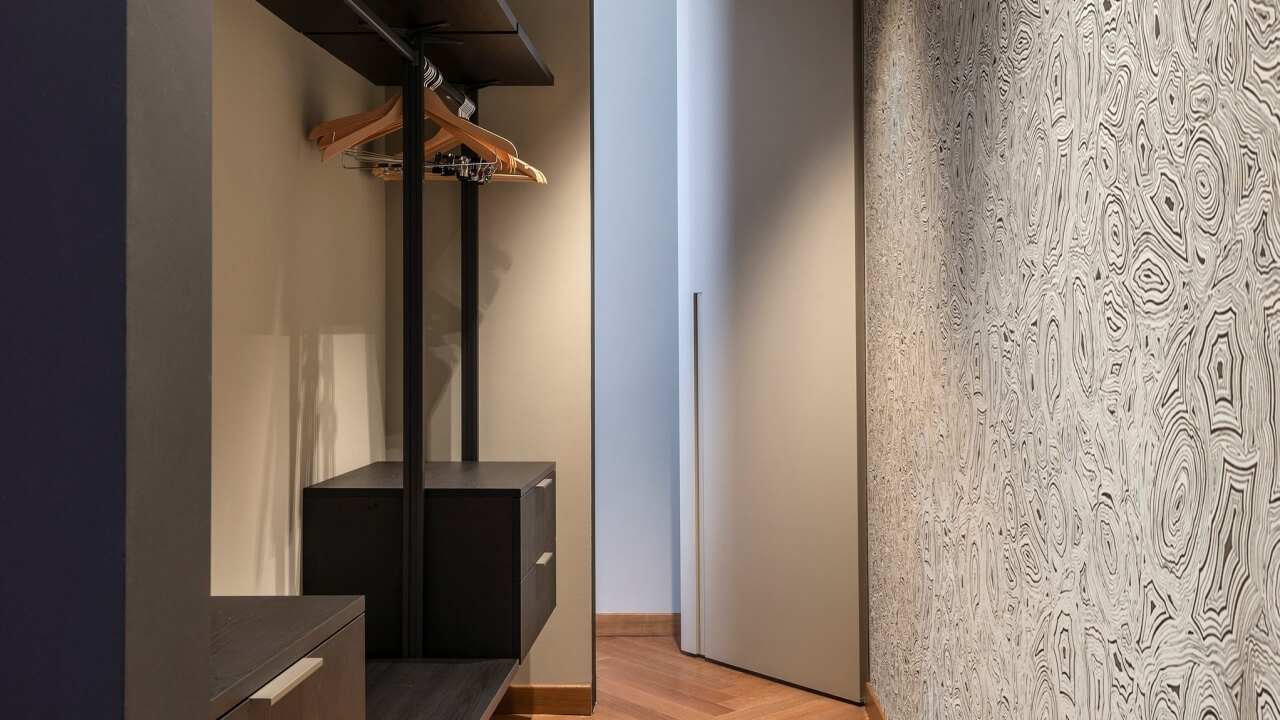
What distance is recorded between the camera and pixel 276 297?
2230mm

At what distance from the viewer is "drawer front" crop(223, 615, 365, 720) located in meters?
1.13

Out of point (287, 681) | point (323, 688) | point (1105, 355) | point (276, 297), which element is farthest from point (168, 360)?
point (276, 297)

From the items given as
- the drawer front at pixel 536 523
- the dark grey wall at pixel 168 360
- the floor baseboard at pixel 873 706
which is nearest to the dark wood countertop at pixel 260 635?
the dark grey wall at pixel 168 360

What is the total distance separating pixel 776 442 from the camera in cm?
341

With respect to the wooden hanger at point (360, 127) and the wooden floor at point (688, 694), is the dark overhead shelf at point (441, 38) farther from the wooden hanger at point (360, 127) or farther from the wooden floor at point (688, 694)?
the wooden floor at point (688, 694)

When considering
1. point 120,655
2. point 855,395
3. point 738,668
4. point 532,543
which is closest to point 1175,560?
point 120,655

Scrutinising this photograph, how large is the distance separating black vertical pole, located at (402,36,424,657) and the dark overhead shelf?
4.6 inches

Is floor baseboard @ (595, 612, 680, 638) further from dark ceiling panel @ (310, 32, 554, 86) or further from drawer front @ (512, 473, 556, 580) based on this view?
dark ceiling panel @ (310, 32, 554, 86)

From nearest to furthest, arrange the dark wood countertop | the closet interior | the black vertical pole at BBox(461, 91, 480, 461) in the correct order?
the dark wood countertop < the closet interior < the black vertical pole at BBox(461, 91, 480, 461)

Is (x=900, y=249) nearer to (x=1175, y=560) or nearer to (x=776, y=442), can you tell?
(x=776, y=442)

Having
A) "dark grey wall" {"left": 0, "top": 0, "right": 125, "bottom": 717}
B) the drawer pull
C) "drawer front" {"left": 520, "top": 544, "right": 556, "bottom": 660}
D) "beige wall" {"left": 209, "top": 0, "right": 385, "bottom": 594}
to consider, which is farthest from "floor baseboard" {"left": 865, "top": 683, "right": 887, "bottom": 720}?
"dark grey wall" {"left": 0, "top": 0, "right": 125, "bottom": 717}

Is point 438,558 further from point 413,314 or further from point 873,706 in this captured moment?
point 873,706

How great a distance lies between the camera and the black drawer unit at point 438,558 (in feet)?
8.00

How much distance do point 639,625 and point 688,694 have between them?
2.59 feet
